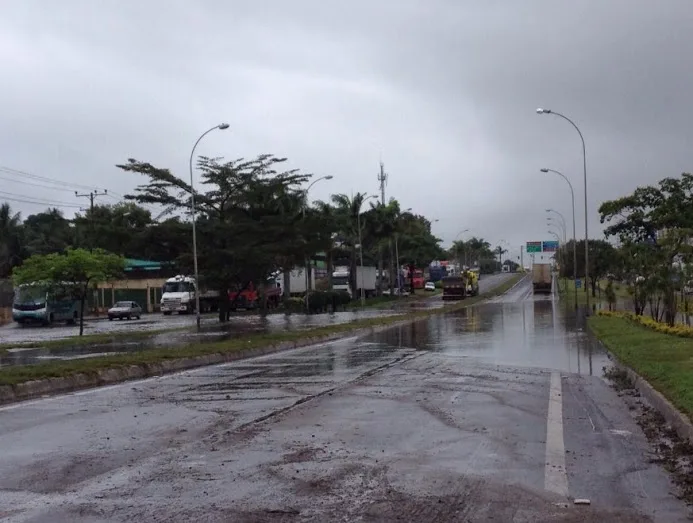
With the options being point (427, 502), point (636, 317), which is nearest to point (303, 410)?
point (427, 502)

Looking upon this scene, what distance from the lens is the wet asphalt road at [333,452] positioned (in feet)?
20.5

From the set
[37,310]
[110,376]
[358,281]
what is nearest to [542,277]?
[358,281]

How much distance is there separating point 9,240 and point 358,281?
101 feet

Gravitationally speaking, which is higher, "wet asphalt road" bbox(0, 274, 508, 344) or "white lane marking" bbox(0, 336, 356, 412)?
"white lane marking" bbox(0, 336, 356, 412)

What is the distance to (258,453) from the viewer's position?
26.9 feet

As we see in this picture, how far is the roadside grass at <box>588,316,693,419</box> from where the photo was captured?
1152 cm

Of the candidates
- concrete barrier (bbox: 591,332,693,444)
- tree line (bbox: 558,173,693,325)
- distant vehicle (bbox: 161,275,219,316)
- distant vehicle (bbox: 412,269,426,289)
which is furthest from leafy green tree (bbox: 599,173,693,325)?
distant vehicle (bbox: 412,269,426,289)

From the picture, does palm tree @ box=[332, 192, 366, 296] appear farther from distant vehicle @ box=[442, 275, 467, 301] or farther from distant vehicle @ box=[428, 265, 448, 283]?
distant vehicle @ box=[428, 265, 448, 283]

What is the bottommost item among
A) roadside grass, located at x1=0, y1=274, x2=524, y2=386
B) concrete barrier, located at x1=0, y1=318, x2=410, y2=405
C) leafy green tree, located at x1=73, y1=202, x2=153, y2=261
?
concrete barrier, located at x1=0, y1=318, x2=410, y2=405

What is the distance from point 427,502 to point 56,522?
9.25 ft

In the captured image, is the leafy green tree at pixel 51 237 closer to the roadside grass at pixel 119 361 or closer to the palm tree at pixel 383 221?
the palm tree at pixel 383 221

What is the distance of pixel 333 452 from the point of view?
8.23 meters

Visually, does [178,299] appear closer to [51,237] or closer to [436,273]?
[51,237]

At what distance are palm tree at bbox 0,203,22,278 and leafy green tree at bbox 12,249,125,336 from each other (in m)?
42.5
